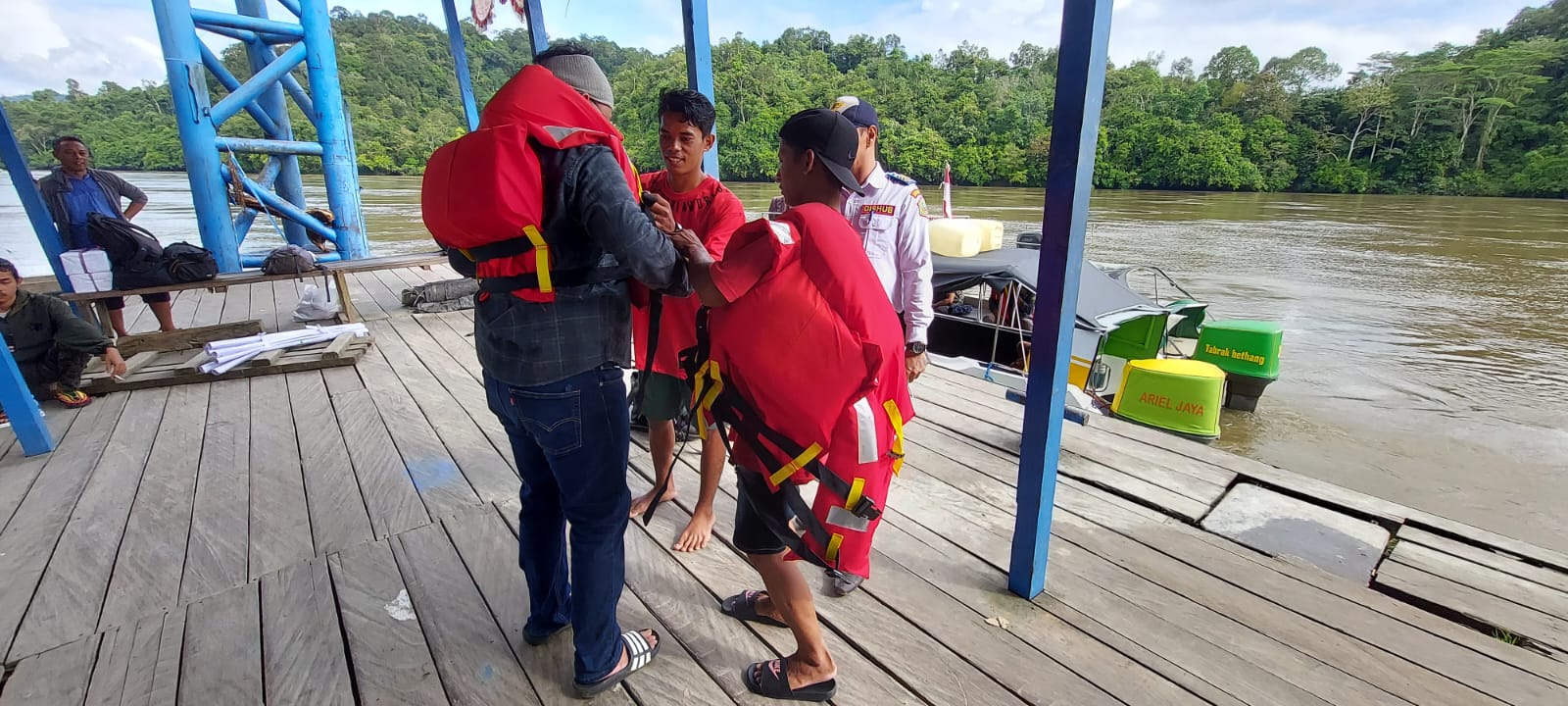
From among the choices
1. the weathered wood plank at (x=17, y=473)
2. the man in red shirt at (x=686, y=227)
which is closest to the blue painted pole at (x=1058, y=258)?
the man in red shirt at (x=686, y=227)

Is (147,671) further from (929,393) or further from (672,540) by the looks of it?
(929,393)

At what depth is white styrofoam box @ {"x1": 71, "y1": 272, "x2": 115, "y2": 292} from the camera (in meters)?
4.17

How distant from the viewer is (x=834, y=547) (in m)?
1.33

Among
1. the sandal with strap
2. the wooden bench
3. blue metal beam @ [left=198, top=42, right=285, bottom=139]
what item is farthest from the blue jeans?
blue metal beam @ [left=198, top=42, right=285, bottom=139]

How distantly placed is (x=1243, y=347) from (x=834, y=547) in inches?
301

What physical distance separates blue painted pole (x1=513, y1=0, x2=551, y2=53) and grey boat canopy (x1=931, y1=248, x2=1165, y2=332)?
14.1 feet

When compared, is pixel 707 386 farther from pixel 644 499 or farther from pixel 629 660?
pixel 644 499

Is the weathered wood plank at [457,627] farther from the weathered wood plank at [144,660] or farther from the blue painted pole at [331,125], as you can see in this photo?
the blue painted pole at [331,125]

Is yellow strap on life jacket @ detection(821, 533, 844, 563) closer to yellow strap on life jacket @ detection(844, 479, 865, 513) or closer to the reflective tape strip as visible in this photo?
yellow strap on life jacket @ detection(844, 479, 865, 513)

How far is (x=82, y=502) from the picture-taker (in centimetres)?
240

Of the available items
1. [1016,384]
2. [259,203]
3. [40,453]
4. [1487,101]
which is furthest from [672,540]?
[1487,101]

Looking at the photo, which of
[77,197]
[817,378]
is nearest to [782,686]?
[817,378]

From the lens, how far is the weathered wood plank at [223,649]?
1537 mm

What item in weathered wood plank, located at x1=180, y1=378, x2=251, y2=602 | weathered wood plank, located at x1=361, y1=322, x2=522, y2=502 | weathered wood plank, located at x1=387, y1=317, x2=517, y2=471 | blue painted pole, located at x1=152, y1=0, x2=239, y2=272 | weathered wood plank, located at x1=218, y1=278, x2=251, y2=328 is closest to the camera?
weathered wood plank, located at x1=180, y1=378, x2=251, y2=602
